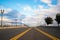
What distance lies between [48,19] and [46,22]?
14.5 feet

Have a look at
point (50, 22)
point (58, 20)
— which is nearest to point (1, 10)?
point (58, 20)

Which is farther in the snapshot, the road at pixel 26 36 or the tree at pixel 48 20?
the tree at pixel 48 20

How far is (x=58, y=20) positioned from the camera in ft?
455

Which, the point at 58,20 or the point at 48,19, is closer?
the point at 58,20

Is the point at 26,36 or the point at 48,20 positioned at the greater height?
the point at 48,20

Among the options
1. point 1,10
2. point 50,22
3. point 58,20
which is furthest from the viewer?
point 50,22

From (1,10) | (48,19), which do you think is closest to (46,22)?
(48,19)

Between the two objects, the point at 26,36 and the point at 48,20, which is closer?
the point at 26,36

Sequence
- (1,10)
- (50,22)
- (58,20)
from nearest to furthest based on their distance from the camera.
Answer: (1,10), (58,20), (50,22)

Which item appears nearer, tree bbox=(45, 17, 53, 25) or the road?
the road

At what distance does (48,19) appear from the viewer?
187250 mm

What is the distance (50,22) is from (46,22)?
6220 millimetres

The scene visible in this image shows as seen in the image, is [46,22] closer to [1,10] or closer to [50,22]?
[50,22]

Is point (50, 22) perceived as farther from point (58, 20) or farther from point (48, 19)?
point (58, 20)
